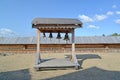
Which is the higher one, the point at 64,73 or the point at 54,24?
the point at 54,24

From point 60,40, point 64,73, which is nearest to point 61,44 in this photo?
point 60,40

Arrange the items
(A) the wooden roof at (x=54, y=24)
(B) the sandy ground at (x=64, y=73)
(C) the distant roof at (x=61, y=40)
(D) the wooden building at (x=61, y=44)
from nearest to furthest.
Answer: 1. (B) the sandy ground at (x=64, y=73)
2. (A) the wooden roof at (x=54, y=24)
3. (D) the wooden building at (x=61, y=44)
4. (C) the distant roof at (x=61, y=40)

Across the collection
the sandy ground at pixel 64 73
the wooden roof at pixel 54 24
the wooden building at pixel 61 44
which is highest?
the wooden roof at pixel 54 24

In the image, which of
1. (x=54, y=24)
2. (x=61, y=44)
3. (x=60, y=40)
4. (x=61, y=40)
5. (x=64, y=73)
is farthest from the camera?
(x=61, y=40)

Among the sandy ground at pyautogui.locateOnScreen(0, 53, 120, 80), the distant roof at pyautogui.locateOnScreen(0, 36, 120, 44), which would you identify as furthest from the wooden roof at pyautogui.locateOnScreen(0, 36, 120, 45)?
the sandy ground at pyautogui.locateOnScreen(0, 53, 120, 80)

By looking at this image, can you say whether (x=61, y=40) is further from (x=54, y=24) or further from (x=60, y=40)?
(x=54, y=24)

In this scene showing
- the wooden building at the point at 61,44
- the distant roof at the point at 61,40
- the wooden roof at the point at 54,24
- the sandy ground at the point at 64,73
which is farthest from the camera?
the distant roof at the point at 61,40

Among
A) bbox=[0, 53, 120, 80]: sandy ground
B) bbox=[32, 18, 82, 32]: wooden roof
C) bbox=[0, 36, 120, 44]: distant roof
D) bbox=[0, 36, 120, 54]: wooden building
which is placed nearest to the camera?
bbox=[0, 53, 120, 80]: sandy ground

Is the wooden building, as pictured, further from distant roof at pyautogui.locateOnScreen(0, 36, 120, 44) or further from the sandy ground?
the sandy ground

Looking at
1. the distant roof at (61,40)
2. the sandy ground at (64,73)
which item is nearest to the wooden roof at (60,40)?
the distant roof at (61,40)

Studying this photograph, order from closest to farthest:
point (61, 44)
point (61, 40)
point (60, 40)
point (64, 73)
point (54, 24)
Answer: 1. point (64, 73)
2. point (54, 24)
3. point (61, 44)
4. point (60, 40)
5. point (61, 40)

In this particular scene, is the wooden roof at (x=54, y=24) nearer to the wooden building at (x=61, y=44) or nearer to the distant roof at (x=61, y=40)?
the wooden building at (x=61, y=44)

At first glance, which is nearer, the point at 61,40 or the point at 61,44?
the point at 61,44

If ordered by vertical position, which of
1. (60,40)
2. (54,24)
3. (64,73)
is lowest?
(64,73)
